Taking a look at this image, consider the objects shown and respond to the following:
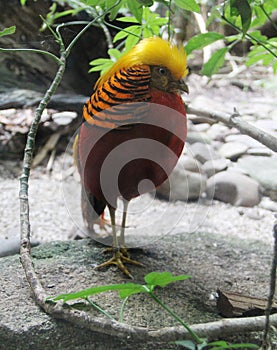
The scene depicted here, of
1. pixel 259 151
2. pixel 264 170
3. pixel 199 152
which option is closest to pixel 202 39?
pixel 199 152

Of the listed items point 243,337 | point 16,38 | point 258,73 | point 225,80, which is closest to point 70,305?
point 243,337

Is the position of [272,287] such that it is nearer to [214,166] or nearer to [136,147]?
[136,147]

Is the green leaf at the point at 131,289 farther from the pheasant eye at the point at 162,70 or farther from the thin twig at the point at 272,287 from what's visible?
the pheasant eye at the point at 162,70

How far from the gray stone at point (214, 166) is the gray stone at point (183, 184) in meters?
0.06

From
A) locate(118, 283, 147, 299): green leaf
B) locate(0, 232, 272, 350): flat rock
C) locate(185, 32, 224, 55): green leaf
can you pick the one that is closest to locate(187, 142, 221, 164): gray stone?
locate(0, 232, 272, 350): flat rock

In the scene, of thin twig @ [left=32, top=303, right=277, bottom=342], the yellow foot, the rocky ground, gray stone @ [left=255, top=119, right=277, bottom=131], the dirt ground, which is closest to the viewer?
thin twig @ [left=32, top=303, right=277, bottom=342]

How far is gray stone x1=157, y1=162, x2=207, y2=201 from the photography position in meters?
2.90

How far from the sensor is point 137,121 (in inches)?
60.6

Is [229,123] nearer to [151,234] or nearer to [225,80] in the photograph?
[151,234]

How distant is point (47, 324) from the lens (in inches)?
48.1

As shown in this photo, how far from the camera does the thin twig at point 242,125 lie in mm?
1750

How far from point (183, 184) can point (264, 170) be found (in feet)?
3.05

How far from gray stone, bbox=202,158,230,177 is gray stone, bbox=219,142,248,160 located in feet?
0.37

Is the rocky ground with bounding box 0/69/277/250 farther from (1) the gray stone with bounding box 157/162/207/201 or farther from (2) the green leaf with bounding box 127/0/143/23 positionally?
(2) the green leaf with bounding box 127/0/143/23
